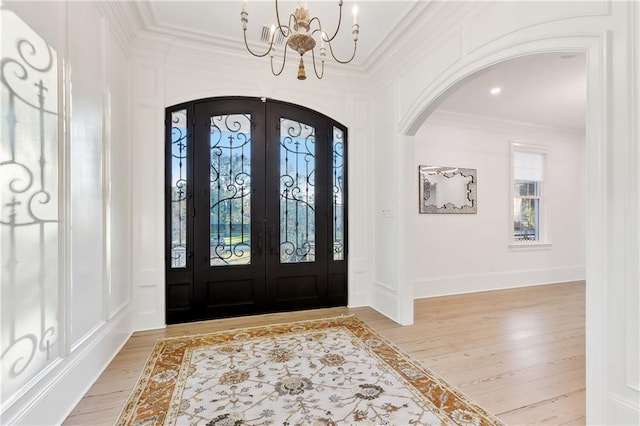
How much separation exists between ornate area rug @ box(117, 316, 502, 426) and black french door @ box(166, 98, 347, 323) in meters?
0.75

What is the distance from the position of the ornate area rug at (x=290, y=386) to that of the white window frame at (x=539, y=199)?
3.89 metres

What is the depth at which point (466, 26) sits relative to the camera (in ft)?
8.48

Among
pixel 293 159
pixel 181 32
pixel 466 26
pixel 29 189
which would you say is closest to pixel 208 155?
pixel 293 159

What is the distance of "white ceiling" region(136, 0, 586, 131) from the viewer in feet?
9.26

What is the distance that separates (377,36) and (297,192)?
210cm

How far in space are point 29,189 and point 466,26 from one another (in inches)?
136

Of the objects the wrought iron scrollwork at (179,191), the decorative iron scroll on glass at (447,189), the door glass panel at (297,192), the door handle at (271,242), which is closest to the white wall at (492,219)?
the decorative iron scroll on glass at (447,189)

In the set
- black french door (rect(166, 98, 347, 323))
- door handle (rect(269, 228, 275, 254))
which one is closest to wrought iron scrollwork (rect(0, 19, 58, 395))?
black french door (rect(166, 98, 347, 323))

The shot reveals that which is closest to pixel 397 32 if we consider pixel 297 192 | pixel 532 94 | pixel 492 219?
pixel 297 192

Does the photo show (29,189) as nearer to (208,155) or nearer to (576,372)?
(208,155)

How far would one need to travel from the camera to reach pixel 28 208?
1573 millimetres

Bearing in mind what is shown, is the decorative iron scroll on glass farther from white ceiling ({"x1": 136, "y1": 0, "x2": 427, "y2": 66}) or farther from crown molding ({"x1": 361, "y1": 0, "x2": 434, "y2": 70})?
white ceiling ({"x1": 136, "y1": 0, "x2": 427, "y2": 66})

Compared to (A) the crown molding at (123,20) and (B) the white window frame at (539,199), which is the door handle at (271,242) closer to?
(A) the crown molding at (123,20)

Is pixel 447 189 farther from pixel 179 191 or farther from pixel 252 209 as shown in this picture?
pixel 179 191
